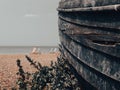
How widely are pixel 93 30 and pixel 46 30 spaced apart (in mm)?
27036

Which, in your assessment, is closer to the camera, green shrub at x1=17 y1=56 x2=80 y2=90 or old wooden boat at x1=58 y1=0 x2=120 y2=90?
old wooden boat at x1=58 y1=0 x2=120 y2=90

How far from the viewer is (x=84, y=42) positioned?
4758 mm

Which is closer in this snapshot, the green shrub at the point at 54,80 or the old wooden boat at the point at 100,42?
the old wooden boat at the point at 100,42

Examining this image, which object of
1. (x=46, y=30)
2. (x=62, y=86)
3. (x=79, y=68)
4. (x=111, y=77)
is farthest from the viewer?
(x=46, y=30)

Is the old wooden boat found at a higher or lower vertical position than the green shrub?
higher

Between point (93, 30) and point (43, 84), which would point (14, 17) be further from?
point (93, 30)

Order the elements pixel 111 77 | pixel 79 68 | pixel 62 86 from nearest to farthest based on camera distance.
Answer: pixel 111 77
pixel 79 68
pixel 62 86

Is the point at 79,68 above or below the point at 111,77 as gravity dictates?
below

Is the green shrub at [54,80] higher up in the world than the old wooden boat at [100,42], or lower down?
lower down

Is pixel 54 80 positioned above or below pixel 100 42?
below

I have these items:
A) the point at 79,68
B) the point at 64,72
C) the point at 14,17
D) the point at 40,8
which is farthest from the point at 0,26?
the point at 79,68

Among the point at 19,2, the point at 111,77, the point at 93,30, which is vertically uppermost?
the point at 93,30

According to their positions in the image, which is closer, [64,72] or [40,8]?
[64,72]

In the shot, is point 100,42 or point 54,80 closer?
point 100,42
